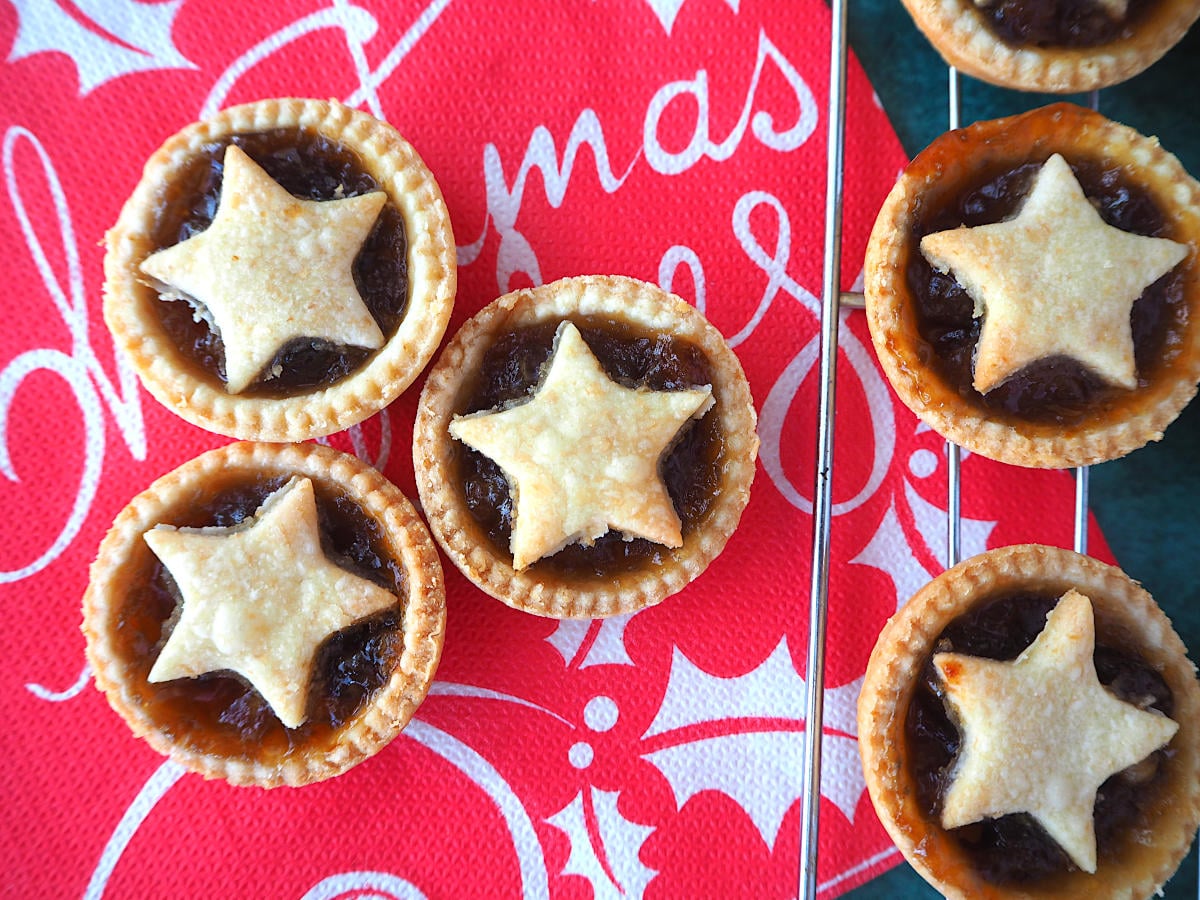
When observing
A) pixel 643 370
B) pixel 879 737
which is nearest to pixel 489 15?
pixel 643 370

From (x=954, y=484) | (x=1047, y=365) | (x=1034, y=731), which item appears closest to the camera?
(x=1034, y=731)

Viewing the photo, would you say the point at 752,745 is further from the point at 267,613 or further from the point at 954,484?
the point at 267,613

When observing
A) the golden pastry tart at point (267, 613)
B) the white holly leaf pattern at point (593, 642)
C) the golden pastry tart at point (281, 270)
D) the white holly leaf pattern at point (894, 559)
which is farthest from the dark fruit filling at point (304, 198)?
the white holly leaf pattern at point (894, 559)

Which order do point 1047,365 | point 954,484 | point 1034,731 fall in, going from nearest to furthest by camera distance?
1. point 1034,731
2. point 1047,365
3. point 954,484

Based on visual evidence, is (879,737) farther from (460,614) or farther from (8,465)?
(8,465)

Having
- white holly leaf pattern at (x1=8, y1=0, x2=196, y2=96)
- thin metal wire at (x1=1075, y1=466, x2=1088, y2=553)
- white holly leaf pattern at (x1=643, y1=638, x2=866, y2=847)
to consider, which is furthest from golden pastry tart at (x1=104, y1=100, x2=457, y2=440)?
thin metal wire at (x1=1075, y1=466, x2=1088, y2=553)

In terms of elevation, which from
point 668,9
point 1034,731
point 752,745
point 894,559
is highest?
point 668,9

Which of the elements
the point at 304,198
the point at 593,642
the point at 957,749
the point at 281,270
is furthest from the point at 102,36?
the point at 957,749
